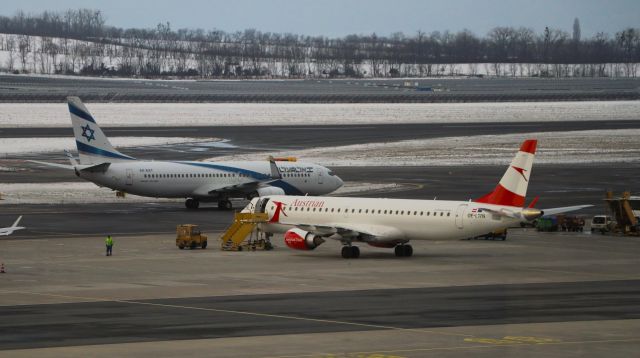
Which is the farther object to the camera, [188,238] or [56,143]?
[56,143]

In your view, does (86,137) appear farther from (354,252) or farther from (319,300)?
(319,300)

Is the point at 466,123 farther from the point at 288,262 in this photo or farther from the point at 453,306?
the point at 453,306

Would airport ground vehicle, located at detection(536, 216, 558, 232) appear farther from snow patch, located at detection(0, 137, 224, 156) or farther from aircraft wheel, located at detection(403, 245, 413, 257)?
snow patch, located at detection(0, 137, 224, 156)

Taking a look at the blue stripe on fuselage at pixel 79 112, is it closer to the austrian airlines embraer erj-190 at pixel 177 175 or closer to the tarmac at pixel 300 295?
the austrian airlines embraer erj-190 at pixel 177 175

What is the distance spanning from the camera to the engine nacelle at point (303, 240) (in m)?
59.1

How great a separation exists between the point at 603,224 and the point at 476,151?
57786 millimetres

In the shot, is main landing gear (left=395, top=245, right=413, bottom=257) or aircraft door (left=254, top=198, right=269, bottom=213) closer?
main landing gear (left=395, top=245, right=413, bottom=257)

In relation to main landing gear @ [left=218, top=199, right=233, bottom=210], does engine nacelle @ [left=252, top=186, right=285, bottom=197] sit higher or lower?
higher

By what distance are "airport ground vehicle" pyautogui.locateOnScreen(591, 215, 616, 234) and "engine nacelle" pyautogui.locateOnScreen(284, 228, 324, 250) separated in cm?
2044

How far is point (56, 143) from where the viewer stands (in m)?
133

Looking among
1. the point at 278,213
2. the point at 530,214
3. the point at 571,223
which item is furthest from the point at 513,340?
the point at 571,223

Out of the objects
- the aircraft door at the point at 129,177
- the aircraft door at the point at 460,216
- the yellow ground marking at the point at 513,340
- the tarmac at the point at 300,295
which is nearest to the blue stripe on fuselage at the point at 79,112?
the aircraft door at the point at 129,177

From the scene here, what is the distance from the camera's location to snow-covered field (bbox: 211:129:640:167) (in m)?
121

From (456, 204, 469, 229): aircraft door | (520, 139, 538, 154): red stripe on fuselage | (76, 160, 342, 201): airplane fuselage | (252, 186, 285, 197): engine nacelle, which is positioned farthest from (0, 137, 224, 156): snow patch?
(520, 139, 538, 154): red stripe on fuselage
